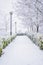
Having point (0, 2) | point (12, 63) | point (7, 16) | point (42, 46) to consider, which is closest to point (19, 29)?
point (7, 16)

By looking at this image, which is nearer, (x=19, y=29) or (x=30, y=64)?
(x=30, y=64)

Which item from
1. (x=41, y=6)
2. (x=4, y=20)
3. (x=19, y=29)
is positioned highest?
(x=41, y=6)

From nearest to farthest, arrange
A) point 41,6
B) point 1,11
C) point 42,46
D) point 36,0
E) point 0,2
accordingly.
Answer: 1. point 42,46
2. point 36,0
3. point 41,6
4. point 0,2
5. point 1,11

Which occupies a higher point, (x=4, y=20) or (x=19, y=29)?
(x=4, y=20)

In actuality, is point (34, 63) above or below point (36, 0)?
below

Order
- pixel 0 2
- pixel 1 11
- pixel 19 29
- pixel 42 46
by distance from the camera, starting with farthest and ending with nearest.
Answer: pixel 19 29, pixel 1 11, pixel 0 2, pixel 42 46

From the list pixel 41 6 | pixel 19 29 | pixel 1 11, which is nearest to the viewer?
pixel 41 6

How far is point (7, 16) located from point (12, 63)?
4015 centimetres

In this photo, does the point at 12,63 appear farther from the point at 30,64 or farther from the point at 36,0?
the point at 36,0

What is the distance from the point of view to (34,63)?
22.5 feet

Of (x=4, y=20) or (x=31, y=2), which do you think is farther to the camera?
(x=4, y=20)

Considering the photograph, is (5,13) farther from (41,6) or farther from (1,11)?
(41,6)

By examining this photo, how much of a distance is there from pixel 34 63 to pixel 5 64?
113 centimetres

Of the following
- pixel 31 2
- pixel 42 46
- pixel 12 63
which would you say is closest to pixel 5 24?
pixel 31 2
